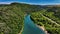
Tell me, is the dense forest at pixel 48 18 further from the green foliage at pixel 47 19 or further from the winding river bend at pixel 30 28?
the winding river bend at pixel 30 28

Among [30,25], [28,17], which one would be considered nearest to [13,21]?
[30,25]

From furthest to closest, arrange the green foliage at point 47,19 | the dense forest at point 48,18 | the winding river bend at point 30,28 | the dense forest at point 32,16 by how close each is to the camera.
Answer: the dense forest at point 48,18 → the green foliage at point 47,19 → the winding river bend at point 30,28 → the dense forest at point 32,16

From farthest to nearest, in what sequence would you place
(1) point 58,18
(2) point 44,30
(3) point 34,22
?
(3) point 34,22 → (1) point 58,18 → (2) point 44,30

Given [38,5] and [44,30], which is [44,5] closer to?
[38,5]

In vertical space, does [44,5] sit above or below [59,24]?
above

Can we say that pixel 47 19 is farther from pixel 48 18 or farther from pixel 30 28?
pixel 30 28

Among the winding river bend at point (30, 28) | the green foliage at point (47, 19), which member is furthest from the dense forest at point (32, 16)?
the winding river bend at point (30, 28)

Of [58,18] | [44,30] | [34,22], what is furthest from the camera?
[34,22]
